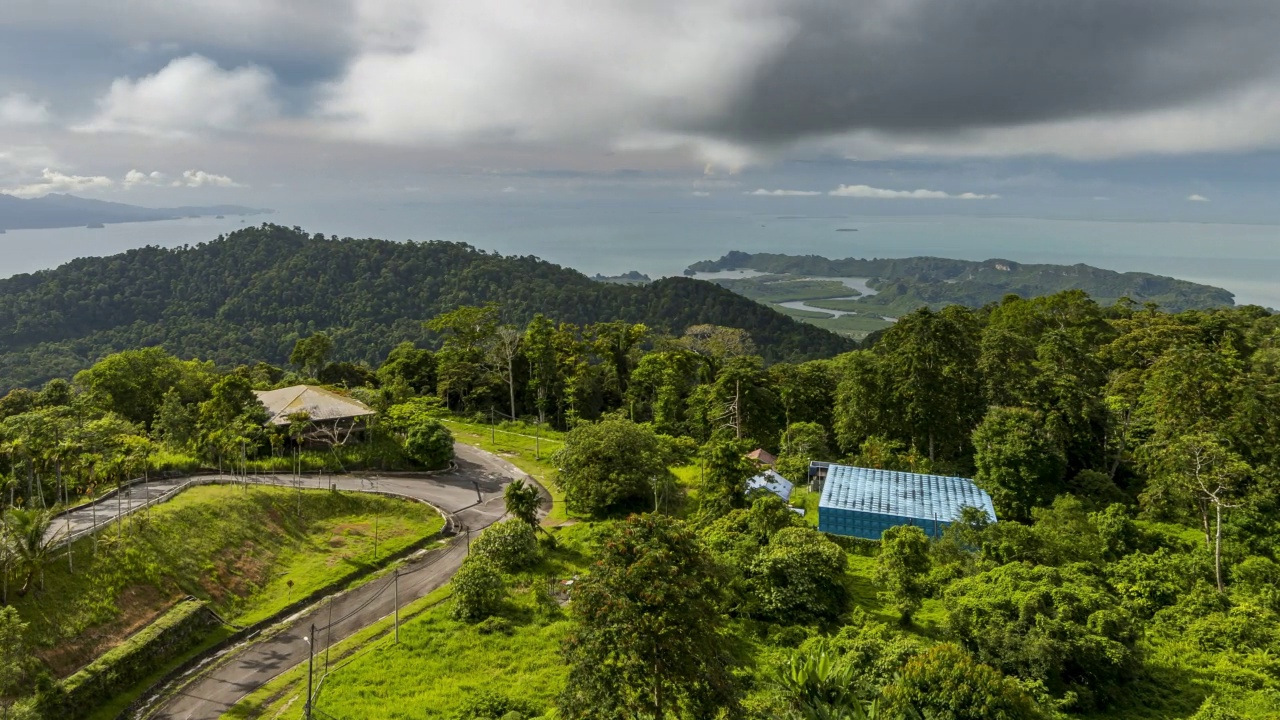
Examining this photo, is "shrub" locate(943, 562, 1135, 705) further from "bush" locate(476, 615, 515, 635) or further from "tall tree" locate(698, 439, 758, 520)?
"bush" locate(476, 615, 515, 635)

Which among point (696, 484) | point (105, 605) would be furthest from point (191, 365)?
point (696, 484)

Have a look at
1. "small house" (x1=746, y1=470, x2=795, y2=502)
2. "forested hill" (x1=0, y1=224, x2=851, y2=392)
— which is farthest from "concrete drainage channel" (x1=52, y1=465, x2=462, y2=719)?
"forested hill" (x1=0, y1=224, x2=851, y2=392)

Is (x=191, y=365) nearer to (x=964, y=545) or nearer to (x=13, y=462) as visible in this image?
(x=13, y=462)

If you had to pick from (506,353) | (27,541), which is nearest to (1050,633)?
(27,541)

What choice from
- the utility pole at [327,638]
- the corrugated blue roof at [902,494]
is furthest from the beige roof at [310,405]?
the corrugated blue roof at [902,494]

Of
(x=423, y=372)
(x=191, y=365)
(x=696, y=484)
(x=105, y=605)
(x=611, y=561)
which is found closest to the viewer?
(x=611, y=561)

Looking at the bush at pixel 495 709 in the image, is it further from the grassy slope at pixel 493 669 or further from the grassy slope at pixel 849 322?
the grassy slope at pixel 849 322
